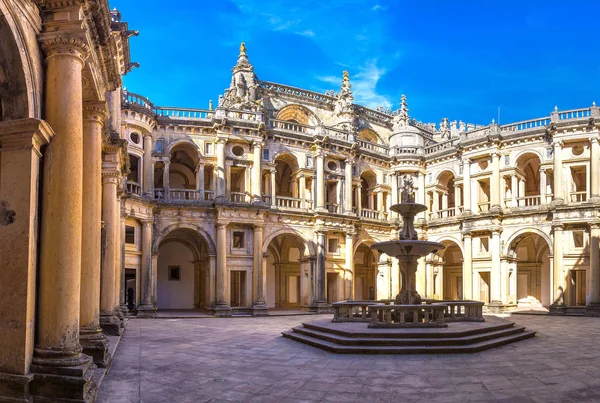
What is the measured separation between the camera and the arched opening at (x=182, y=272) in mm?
37312

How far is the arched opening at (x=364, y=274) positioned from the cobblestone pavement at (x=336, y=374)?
26.0 meters

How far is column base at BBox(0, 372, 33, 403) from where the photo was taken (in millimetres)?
8250

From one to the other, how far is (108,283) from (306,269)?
20.5m

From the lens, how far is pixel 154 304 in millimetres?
30984

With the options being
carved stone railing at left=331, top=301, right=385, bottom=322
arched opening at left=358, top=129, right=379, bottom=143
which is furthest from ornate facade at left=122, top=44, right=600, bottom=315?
carved stone railing at left=331, top=301, right=385, bottom=322

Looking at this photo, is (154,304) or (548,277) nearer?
(154,304)

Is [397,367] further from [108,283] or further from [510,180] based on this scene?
[510,180]

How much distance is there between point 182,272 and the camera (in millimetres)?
38219

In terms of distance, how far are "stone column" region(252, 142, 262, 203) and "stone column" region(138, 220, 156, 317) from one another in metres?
6.34

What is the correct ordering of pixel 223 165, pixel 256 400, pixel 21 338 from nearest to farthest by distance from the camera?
pixel 21 338 < pixel 256 400 < pixel 223 165

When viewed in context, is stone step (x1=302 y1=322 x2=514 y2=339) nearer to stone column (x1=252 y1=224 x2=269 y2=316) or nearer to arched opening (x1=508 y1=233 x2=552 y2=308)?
stone column (x1=252 y1=224 x2=269 y2=316)

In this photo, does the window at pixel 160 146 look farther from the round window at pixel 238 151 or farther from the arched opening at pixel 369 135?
the arched opening at pixel 369 135

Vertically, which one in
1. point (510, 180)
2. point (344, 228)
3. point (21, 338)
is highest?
point (510, 180)

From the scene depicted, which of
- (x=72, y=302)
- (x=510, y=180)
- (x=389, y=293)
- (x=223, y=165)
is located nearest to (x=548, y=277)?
(x=510, y=180)
